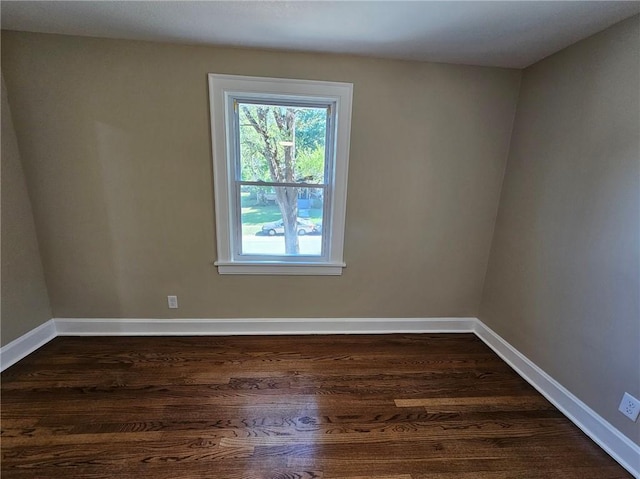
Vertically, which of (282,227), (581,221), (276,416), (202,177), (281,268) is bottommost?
(276,416)

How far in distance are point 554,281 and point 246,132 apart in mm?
2409

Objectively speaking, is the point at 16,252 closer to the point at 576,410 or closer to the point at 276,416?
the point at 276,416

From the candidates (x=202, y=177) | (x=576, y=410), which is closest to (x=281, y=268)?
(x=202, y=177)

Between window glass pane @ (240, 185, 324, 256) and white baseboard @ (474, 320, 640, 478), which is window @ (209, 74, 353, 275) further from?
white baseboard @ (474, 320, 640, 478)

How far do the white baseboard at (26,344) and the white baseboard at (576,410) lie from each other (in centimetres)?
367

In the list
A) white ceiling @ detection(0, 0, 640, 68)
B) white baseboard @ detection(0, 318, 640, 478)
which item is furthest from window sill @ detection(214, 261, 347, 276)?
white ceiling @ detection(0, 0, 640, 68)

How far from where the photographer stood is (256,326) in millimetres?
2443

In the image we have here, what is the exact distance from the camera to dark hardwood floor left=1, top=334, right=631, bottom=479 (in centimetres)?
137

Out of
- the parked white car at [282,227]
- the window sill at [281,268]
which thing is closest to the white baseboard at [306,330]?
the window sill at [281,268]

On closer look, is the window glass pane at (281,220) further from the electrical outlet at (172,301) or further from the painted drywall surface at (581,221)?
the painted drywall surface at (581,221)

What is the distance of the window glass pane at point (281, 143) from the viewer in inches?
83.3

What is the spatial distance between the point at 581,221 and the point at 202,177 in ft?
8.29

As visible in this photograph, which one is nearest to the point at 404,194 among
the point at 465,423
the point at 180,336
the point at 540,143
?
the point at 540,143

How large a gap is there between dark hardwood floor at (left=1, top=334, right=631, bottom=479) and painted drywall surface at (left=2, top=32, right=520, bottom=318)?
1.40 feet
